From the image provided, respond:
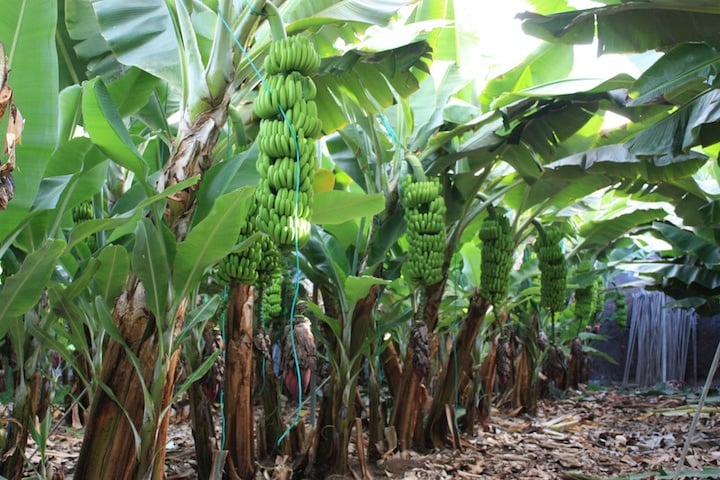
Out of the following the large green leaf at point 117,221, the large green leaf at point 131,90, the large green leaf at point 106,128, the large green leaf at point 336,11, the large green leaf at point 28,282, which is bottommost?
the large green leaf at point 28,282

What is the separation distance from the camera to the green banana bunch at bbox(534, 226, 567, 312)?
412 centimetres

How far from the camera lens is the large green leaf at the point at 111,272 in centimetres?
190

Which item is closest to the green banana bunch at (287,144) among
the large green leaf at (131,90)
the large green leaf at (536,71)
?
the large green leaf at (131,90)

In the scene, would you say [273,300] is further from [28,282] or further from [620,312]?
[620,312]

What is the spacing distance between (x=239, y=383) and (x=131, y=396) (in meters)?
0.86

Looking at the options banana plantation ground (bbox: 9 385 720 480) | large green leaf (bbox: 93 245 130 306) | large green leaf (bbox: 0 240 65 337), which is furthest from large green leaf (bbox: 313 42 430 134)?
banana plantation ground (bbox: 9 385 720 480)

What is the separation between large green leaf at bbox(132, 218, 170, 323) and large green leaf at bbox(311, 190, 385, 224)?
578 millimetres

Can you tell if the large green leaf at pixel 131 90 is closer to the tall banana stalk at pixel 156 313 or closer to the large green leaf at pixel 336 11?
the tall banana stalk at pixel 156 313

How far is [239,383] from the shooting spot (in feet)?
8.71

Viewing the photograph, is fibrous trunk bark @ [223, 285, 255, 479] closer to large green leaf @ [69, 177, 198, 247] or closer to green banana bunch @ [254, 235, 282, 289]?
green banana bunch @ [254, 235, 282, 289]

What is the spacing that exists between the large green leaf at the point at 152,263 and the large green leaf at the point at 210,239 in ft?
0.17

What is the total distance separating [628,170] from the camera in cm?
367

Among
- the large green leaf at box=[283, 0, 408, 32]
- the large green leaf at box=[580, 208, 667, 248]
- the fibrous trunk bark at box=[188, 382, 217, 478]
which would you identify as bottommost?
the fibrous trunk bark at box=[188, 382, 217, 478]

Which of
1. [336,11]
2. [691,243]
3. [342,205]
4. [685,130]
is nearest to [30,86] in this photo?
[342,205]
